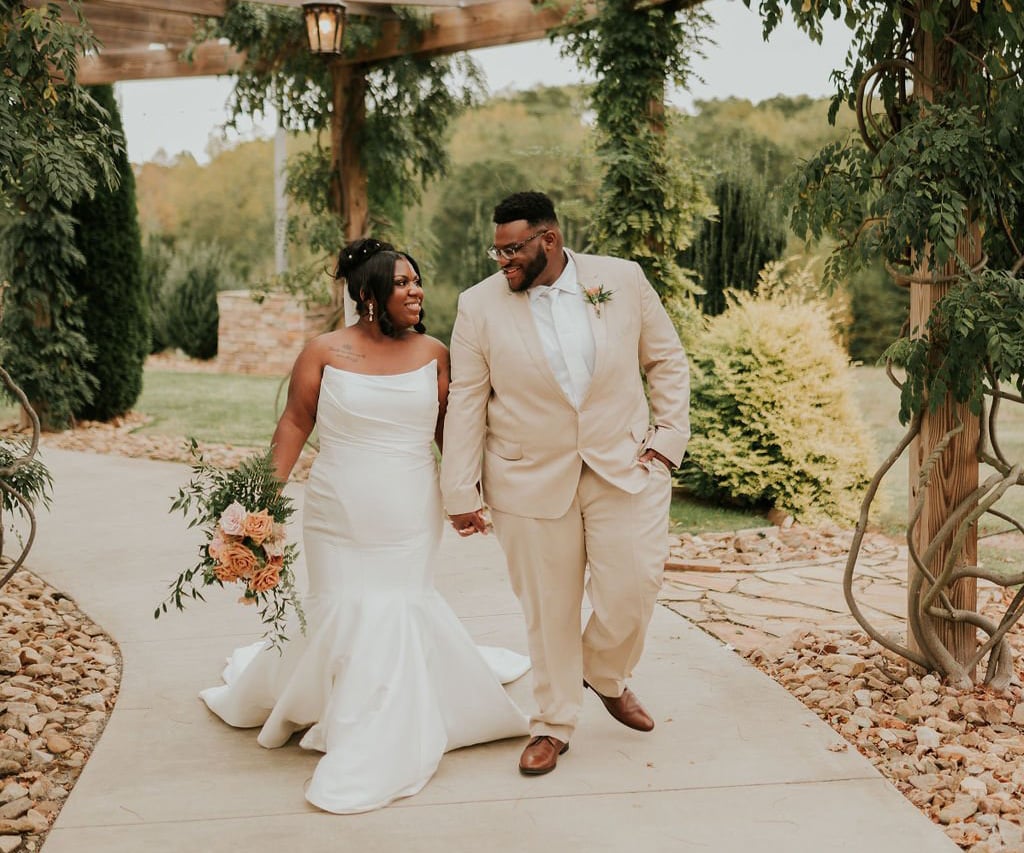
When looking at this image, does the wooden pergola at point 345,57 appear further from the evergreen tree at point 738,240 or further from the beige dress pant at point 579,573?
the beige dress pant at point 579,573

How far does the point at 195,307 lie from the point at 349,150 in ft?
34.5

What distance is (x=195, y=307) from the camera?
19.0 m

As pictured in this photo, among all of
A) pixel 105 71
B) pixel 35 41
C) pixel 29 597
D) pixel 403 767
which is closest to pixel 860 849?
pixel 403 767

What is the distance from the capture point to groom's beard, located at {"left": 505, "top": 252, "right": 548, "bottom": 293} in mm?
3490

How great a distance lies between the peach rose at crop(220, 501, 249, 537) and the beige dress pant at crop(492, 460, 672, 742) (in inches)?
30.2

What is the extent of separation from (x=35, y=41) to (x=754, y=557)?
4.49 m

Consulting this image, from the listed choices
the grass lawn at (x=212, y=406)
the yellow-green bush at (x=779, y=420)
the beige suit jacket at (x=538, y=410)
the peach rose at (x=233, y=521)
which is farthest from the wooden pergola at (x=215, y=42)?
the peach rose at (x=233, y=521)

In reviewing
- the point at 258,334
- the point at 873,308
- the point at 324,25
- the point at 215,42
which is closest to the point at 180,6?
the point at 324,25

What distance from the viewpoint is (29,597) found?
5.57m

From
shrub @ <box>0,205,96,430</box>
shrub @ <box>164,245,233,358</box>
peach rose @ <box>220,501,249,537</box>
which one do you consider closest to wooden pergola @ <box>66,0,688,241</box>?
shrub @ <box>0,205,96,430</box>

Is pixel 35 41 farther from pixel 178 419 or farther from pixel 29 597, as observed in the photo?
pixel 178 419

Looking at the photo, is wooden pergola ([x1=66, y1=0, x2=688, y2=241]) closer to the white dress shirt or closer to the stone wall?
the white dress shirt

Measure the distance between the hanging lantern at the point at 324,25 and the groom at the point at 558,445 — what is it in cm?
471

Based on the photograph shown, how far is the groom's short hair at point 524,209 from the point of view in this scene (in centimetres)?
343
